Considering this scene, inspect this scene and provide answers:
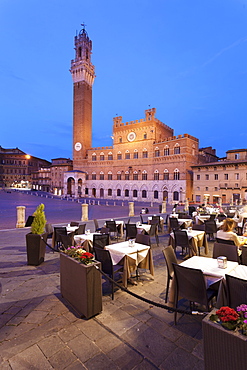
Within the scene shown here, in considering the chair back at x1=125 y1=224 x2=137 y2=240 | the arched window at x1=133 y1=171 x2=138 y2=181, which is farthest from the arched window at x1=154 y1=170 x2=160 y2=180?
the chair back at x1=125 y1=224 x2=137 y2=240

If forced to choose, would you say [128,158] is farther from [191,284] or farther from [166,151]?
[191,284]

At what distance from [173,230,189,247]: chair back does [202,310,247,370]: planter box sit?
4.23m

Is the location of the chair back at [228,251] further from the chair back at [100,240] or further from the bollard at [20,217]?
the bollard at [20,217]

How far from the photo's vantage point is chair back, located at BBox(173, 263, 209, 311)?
9.61 ft

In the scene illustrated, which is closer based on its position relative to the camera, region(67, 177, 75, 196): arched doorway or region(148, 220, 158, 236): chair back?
region(148, 220, 158, 236): chair back

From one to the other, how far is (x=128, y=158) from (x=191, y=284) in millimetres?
41667

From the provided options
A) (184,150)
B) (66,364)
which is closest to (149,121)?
(184,150)

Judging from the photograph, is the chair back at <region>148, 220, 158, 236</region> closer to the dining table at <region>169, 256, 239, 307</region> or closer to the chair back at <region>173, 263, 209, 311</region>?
the dining table at <region>169, 256, 239, 307</region>

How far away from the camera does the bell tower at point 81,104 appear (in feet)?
160

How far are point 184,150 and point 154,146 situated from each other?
7.01 m

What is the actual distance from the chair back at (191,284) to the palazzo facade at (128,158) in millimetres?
32965

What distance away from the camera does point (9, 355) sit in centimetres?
245

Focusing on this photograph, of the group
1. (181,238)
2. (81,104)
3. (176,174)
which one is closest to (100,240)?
(181,238)

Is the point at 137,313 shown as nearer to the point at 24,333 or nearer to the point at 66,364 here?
the point at 66,364
